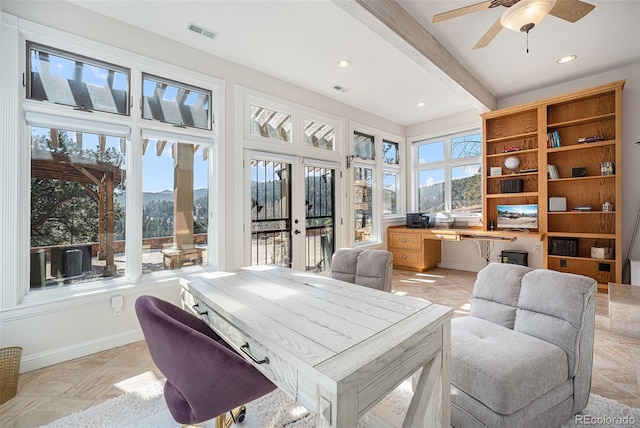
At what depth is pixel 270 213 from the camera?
383 cm

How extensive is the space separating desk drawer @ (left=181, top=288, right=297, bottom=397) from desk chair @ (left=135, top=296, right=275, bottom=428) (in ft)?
0.26

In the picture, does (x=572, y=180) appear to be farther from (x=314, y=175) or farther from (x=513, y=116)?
(x=314, y=175)

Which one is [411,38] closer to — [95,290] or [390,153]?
[390,153]

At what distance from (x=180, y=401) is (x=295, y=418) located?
78 centimetres

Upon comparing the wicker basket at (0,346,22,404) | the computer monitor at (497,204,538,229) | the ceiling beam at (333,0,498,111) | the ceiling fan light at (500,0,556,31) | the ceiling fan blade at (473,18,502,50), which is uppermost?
the ceiling beam at (333,0,498,111)

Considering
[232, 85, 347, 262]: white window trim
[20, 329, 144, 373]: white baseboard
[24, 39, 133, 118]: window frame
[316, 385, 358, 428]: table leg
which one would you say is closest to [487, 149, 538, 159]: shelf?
[232, 85, 347, 262]: white window trim

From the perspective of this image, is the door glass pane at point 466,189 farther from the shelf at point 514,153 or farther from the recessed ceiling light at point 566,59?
the recessed ceiling light at point 566,59

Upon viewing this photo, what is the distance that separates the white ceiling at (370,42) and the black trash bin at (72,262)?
2.14 m

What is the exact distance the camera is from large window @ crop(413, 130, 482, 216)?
17.3 feet

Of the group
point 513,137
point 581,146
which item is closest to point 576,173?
point 581,146

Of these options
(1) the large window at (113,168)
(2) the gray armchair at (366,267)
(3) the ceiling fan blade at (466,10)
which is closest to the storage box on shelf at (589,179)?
(3) the ceiling fan blade at (466,10)

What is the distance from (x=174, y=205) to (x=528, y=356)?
10.5ft

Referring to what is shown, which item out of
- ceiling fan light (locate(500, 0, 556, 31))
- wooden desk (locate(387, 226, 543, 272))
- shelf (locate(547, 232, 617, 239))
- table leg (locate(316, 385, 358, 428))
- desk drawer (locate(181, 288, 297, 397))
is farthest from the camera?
wooden desk (locate(387, 226, 543, 272))

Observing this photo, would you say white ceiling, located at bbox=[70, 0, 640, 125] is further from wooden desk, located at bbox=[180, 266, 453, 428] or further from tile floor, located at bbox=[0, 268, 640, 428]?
tile floor, located at bbox=[0, 268, 640, 428]
